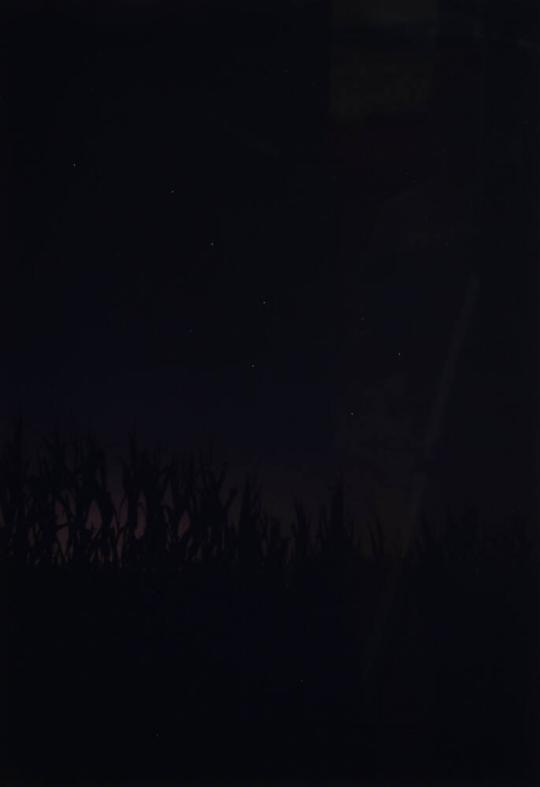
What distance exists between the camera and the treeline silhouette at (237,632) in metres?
3.06

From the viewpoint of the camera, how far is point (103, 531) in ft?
10.2

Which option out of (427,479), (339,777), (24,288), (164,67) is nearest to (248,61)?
(164,67)

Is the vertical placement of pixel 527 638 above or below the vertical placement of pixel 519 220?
below

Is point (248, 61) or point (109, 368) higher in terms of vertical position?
point (248, 61)

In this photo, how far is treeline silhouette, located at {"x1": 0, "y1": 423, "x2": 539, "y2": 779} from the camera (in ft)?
10.0

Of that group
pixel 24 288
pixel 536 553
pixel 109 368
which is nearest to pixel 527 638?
pixel 536 553

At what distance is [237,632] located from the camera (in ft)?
10.1

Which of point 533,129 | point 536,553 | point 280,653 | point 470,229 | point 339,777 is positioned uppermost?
point 533,129

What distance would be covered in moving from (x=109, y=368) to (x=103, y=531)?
0.38 m

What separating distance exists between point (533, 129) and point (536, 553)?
3.28 feet

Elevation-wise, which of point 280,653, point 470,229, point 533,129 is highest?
point 533,129

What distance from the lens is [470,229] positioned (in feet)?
10.3

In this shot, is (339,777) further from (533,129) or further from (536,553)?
(533,129)

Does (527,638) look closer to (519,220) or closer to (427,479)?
(427,479)
